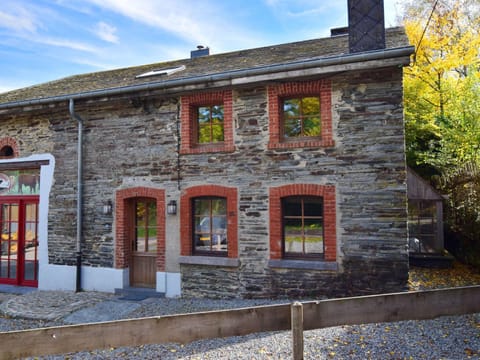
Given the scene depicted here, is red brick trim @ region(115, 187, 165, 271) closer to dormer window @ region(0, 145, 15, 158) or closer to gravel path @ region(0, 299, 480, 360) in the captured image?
gravel path @ region(0, 299, 480, 360)

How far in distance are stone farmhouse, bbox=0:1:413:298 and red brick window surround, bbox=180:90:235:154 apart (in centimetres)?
3

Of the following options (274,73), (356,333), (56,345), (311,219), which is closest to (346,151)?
(311,219)

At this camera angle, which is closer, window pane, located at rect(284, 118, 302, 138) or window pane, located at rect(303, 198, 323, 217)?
window pane, located at rect(303, 198, 323, 217)

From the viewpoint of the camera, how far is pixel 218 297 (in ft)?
25.0

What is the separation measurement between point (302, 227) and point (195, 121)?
3488mm

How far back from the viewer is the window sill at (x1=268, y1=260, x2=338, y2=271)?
682 cm

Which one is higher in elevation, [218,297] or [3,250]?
[3,250]

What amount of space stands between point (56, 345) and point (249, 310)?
1.72m

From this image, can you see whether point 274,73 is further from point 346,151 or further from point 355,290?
point 355,290

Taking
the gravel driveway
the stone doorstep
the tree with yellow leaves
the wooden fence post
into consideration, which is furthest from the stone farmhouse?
the tree with yellow leaves

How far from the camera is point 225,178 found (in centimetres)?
766

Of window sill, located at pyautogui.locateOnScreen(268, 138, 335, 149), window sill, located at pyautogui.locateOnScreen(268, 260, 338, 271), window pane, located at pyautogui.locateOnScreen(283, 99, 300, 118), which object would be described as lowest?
window sill, located at pyautogui.locateOnScreen(268, 260, 338, 271)

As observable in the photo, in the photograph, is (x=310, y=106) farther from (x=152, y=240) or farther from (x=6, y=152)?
(x=6, y=152)

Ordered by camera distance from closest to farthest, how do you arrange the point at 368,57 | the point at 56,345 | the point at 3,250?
the point at 56,345 → the point at 368,57 → the point at 3,250
